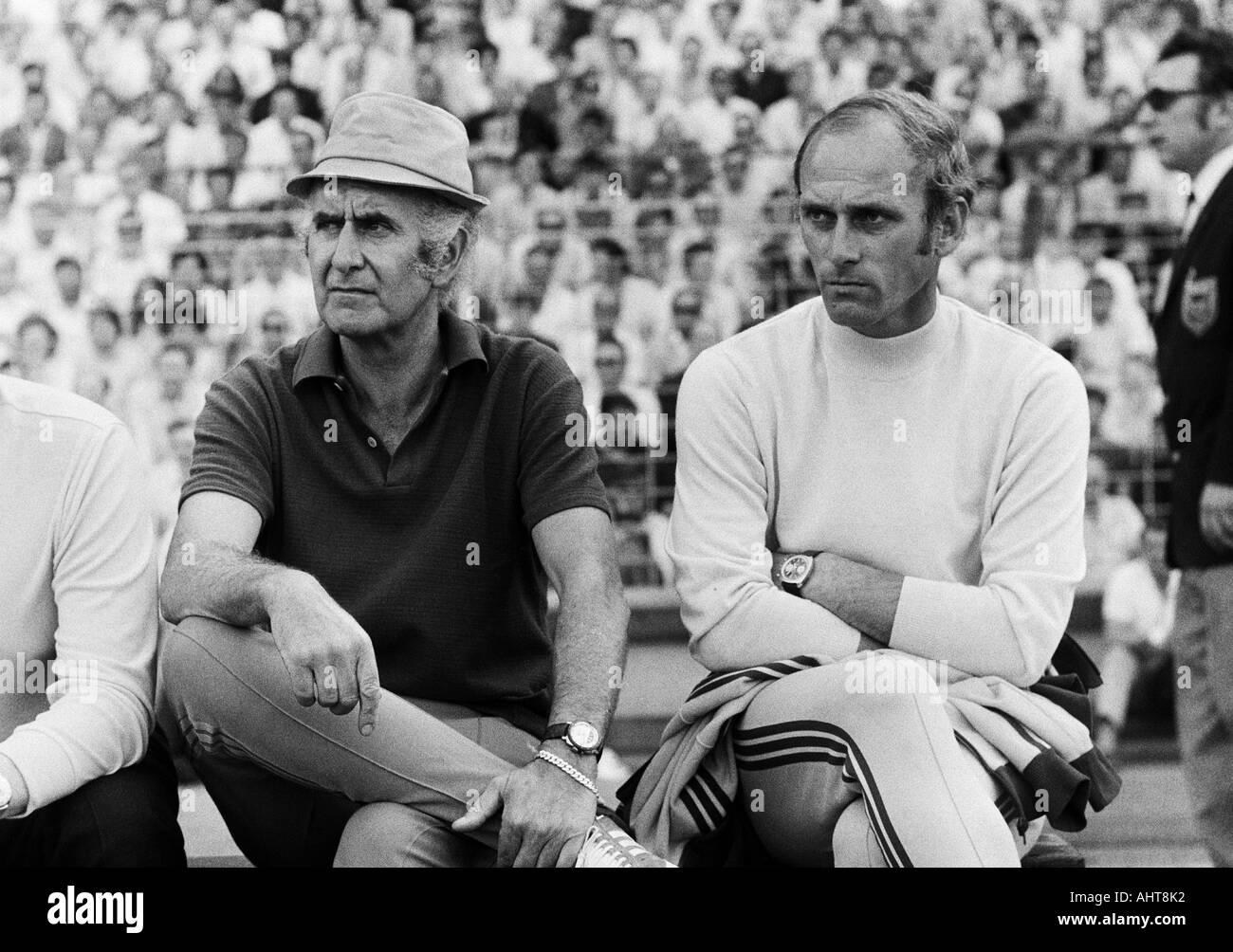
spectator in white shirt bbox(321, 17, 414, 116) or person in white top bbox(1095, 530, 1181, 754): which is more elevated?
spectator in white shirt bbox(321, 17, 414, 116)

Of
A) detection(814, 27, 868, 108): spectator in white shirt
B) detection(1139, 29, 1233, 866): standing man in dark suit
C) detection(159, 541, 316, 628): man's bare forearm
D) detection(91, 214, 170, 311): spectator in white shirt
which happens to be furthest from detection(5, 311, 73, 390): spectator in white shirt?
detection(159, 541, 316, 628): man's bare forearm

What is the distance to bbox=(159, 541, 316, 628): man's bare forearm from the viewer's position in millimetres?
1983

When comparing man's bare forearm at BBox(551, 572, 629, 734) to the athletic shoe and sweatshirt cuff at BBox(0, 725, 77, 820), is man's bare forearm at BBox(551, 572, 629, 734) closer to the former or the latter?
the athletic shoe

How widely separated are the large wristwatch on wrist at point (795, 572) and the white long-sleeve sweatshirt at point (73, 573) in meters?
0.81

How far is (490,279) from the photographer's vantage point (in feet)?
22.1

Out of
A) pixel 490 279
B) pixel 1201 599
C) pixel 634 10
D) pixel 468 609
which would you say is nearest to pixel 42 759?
pixel 468 609

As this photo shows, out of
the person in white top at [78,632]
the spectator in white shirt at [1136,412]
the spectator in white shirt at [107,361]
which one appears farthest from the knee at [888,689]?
the spectator in white shirt at [107,361]

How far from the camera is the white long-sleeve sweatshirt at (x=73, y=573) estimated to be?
7.08 ft

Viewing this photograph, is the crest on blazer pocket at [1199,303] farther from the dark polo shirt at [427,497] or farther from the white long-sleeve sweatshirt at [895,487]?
the dark polo shirt at [427,497]

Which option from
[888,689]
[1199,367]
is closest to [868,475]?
[888,689]

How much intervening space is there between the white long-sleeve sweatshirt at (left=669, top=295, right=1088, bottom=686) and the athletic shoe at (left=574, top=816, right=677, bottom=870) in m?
0.31

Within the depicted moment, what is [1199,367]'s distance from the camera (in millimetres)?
3297

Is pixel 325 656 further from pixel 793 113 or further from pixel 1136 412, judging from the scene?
pixel 793 113

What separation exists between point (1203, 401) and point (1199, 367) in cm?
7
